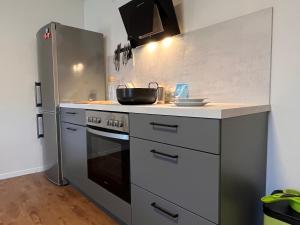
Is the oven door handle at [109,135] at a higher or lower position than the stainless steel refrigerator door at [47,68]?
lower

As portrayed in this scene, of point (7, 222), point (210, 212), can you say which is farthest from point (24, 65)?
point (210, 212)

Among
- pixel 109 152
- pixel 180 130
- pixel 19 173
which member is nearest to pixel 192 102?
pixel 180 130

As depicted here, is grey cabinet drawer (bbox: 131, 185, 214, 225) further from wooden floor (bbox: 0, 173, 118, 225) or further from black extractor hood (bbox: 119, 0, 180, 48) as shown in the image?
black extractor hood (bbox: 119, 0, 180, 48)

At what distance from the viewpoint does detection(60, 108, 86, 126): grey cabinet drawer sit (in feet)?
6.68

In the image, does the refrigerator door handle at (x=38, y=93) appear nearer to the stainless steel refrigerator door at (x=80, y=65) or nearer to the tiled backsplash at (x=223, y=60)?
the stainless steel refrigerator door at (x=80, y=65)

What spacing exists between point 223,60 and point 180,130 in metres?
0.72

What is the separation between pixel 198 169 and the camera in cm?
107

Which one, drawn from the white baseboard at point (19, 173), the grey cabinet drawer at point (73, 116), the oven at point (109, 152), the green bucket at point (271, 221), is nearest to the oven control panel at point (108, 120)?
the oven at point (109, 152)

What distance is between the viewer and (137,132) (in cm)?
139

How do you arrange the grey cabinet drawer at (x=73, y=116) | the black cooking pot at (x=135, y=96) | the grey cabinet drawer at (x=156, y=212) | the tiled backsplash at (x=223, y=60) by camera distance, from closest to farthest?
the grey cabinet drawer at (x=156, y=212) → the tiled backsplash at (x=223, y=60) → the black cooking pot at (x=135, y=96) → the grey cabinet drawer at (x=73, y=116)

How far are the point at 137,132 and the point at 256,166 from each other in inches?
28.1

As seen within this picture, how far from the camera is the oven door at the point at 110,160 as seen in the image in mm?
1540

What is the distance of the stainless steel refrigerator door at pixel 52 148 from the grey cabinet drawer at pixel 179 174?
1.37m

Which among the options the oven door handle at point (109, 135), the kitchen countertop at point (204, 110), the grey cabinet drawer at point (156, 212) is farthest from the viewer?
the oven door handle at point (109, 135)
